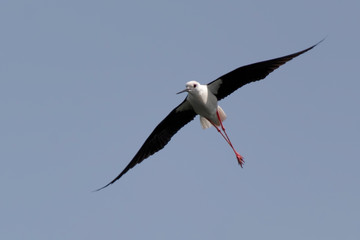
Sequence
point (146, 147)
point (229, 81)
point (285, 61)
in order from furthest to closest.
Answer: point (146, 147), point (229, 81), point (285, 61)

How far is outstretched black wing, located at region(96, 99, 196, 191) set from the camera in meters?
19.9

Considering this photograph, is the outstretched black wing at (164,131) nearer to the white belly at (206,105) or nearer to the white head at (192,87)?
the white belly at (206,105)

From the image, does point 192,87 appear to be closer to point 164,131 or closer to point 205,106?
point 205,106

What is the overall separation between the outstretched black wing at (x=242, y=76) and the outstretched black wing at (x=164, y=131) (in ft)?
4.00

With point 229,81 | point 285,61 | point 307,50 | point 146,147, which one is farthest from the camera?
point 146,147

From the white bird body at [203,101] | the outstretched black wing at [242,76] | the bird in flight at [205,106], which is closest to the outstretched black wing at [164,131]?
the bird in flight at [205,106]

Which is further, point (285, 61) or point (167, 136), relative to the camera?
point (167, 136)

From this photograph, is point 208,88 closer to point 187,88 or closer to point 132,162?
point 187,88

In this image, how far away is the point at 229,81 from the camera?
1883cm

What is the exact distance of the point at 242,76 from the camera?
18.7 meters

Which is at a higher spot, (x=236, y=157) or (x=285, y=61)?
(x=285, y=61)

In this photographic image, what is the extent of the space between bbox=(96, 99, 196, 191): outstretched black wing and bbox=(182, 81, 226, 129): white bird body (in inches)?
25.2

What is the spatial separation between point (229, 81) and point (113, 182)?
14.1ft

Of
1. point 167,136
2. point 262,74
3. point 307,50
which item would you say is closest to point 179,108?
point 167,136
